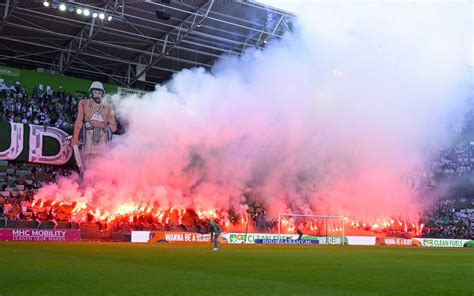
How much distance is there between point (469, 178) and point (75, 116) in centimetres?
3593

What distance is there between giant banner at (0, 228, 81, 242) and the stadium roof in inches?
515

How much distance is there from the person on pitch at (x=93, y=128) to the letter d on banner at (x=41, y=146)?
804 mm

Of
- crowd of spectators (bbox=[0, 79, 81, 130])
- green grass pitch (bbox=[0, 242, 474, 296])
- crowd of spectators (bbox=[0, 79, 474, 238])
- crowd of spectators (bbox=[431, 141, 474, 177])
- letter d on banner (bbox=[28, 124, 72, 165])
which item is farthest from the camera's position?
crowd of spectators (bbox=[431, 141, 474, 177])

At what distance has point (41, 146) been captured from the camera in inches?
1588

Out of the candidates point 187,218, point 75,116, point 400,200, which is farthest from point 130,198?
point 400,200

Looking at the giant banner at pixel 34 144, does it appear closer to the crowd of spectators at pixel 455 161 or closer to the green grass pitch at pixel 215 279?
the green grass pitch at pixel 215 279

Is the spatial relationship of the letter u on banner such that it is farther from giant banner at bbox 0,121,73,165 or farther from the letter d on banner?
the letter d on banner

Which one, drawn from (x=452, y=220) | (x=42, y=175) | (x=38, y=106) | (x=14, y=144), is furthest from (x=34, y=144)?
(x=452, y=220)

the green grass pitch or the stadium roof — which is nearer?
the green grass pitch

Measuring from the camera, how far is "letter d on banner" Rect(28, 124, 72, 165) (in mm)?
40031

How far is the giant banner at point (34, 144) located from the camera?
38.9 meters

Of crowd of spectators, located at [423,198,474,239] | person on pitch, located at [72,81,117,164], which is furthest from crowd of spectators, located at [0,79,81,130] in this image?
crowd of spectators, located at [423,198,474,239]

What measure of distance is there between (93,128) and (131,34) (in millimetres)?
7343

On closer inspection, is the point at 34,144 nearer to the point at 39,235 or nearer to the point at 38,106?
the point at 38,106
